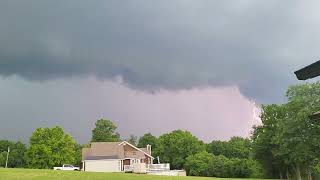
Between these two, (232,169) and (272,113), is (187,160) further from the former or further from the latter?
(272,113)

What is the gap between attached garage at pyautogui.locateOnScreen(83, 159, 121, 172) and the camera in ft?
301

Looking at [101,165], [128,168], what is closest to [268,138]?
[128,168]

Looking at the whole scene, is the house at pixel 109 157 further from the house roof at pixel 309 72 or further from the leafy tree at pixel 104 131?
Answer: the house roof at pixel 309 72

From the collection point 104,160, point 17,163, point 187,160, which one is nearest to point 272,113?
point 104,160

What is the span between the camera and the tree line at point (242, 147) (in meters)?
63.7

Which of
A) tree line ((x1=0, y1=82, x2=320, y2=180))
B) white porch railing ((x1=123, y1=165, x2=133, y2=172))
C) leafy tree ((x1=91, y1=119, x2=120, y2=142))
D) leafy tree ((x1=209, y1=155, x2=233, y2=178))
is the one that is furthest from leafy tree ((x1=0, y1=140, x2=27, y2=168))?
leafy tree ((x1=209, y1=155, x2=233, y2=178))

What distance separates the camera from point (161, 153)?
135 metres

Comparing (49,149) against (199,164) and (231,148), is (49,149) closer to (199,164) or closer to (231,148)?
(199,164)

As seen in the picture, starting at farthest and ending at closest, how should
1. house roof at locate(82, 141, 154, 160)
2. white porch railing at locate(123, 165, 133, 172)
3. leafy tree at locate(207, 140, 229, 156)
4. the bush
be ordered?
leafy tree at locate(207, 140, 229, 156)
the bush
house roof at locate(82, 141, 154, 160)
white porch railing at locate(123, 165, 133, 172)

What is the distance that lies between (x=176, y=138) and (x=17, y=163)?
155ft

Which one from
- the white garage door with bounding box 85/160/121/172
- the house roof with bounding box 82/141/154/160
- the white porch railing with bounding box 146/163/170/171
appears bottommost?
the white porch railing with bounding box 146/163/170/171

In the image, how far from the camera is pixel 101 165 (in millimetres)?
93438

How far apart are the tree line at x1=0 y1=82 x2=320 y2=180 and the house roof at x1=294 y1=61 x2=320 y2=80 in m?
39.6

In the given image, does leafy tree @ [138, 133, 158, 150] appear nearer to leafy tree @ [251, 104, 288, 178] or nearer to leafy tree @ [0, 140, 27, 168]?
leafy tree @ [0, 140, 27, 168]
